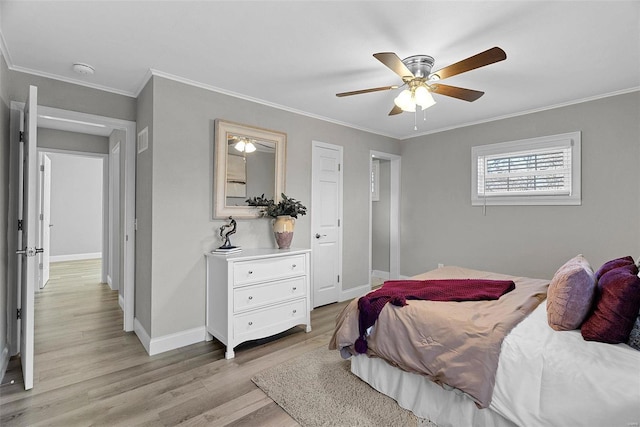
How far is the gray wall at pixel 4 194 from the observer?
238 cm

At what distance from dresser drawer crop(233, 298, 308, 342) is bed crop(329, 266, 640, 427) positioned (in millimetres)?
875

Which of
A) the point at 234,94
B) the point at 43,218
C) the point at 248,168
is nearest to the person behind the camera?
the point at 234,94

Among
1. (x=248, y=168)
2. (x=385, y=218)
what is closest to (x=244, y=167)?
(x=248, y=168)

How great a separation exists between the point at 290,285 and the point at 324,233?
4.00 feet

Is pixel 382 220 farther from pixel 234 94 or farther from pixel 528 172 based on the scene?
pixel 234 94

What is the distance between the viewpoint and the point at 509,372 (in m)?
1.55

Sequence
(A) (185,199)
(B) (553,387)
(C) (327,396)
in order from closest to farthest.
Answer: (B) (553,387) → (C) (327,396) → (A) (185,199)

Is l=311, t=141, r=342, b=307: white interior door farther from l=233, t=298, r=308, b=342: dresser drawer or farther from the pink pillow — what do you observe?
the pink pillow

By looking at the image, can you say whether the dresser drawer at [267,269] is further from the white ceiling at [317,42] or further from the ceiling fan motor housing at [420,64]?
the ceiling fan motor housing at [420,64]

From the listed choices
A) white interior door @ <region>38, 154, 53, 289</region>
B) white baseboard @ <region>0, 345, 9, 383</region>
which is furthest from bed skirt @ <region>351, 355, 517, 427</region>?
white interior door @ <region>38, 154, 53, 289</region>

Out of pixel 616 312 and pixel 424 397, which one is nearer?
pixel 616 312

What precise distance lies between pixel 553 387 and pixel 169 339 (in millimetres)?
2849

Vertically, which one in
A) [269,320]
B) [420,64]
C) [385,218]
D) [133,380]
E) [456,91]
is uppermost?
[420,64]

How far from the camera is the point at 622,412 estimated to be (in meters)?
1.26
